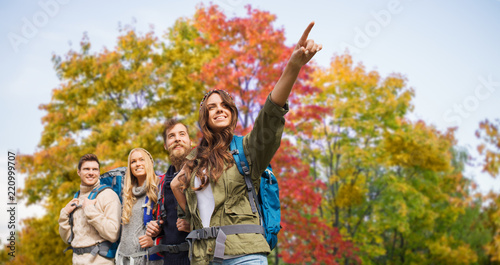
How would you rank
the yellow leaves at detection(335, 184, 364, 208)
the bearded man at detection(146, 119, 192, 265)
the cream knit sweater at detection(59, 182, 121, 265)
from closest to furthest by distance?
the bearded man at detection(146, 119, 192, 265) → the cream knit sweater at detection(59, 182, 121, 265) → the yellow leaves at detection(335, 184, 364, 208)

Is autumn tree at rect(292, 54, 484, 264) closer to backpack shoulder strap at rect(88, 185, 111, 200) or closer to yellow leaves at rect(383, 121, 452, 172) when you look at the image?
yellow leaves at rect(383, 121, 452, 172)

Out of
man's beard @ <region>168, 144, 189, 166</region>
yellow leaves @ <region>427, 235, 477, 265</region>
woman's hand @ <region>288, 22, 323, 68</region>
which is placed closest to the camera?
Answer: woman's hand @ <region>288, 22, 323, 68</region>

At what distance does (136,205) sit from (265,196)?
6.72 feet

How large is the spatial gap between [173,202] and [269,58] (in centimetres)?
838

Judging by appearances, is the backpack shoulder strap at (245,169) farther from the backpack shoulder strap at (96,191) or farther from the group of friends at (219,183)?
the backpack shoulder strap at (96,191)

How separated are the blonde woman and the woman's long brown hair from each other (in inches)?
60.4

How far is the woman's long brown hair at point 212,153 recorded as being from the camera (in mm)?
1983

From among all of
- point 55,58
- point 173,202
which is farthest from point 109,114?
point 173,202

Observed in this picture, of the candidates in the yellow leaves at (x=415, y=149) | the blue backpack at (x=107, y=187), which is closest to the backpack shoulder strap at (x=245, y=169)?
the blue backpack at (x=107, y=187)

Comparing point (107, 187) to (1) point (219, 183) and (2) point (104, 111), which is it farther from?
(2) point (104, 111)

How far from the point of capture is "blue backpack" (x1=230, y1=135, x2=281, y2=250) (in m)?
1.97

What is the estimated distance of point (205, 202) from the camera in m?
2.00

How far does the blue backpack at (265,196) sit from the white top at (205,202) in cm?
19

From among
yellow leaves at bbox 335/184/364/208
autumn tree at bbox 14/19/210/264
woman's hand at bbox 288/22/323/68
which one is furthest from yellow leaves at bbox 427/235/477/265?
woman's hand at bbox 288/22/323/68
